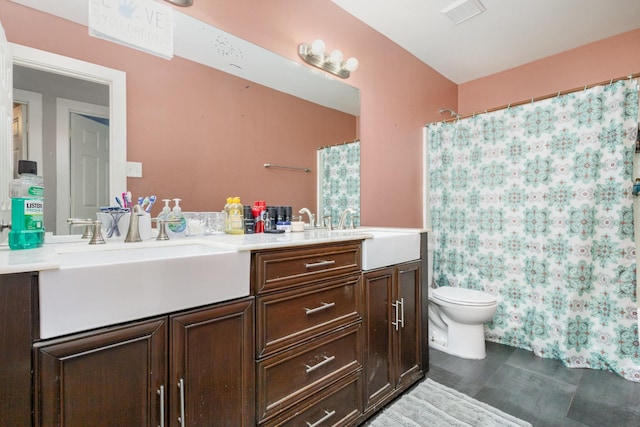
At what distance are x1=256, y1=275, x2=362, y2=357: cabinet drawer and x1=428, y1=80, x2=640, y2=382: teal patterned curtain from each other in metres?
1.51

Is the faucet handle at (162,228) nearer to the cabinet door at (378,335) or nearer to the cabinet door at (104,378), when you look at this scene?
the cabinet door at (104,378)

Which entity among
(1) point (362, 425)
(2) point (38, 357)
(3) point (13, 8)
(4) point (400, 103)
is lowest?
(1) point (362, 425)

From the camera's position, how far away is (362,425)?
57.0 inches

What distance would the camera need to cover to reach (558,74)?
8.53 feet

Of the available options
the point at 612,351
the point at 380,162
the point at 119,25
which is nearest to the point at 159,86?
the point at 119,25

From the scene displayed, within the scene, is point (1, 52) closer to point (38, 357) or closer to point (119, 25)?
point (119, 25)

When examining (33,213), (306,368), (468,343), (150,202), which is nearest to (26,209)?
(33,213)

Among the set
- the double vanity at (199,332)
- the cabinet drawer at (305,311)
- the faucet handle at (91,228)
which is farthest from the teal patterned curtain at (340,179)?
the faucet handle at (91,228)

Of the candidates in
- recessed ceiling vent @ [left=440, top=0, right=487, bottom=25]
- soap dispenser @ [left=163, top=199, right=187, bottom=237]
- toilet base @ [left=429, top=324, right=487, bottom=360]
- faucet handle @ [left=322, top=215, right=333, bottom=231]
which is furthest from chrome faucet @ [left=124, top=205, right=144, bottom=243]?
recessed ceiling vent @ [left=440, top=0, right=487, bottom=25]

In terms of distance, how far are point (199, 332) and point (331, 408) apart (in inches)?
29.2

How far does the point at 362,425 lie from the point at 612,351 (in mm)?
1701

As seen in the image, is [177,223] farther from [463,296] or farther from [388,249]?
[463,296]

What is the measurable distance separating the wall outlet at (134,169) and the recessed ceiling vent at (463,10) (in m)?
2.16

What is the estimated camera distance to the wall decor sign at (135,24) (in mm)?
1186
